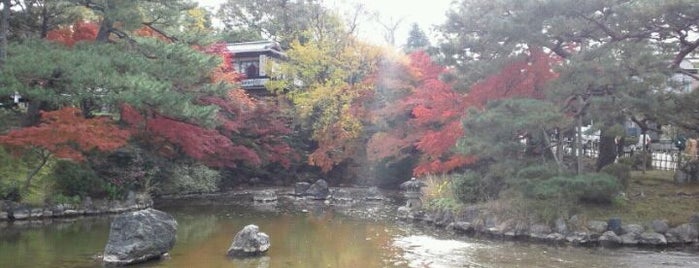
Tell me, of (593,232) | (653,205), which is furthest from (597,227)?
(653,205)

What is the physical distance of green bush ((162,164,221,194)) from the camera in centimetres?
2456

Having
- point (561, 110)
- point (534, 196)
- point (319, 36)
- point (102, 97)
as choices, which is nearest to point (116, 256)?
point (102, 97)

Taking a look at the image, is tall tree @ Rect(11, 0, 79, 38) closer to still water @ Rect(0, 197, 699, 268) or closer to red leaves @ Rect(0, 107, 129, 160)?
red leaves @ Rect(0, 107, 129, 160)

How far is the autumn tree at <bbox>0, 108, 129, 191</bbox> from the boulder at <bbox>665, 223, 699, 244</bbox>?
608 inches

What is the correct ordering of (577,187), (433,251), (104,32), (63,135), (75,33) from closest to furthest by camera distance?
(433,251), (577,187), (63,135), (104,32), (75,33)

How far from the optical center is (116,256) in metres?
11.1

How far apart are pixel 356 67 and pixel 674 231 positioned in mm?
18428

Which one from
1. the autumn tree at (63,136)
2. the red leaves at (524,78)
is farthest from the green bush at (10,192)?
the red leaves at (524,78)

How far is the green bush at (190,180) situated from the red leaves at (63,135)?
23.3 feet

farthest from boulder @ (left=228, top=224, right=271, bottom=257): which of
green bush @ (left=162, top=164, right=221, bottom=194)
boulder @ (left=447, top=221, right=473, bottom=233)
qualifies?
green bush @ (left=162, top=164, right=221, bottom=194)

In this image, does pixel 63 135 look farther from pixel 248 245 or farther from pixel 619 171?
pixel 619 171

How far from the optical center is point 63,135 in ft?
54.5

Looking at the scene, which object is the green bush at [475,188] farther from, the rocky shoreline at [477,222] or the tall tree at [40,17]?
the tall tree at [40,17]

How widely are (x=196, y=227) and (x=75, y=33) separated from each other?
8.43 metres
